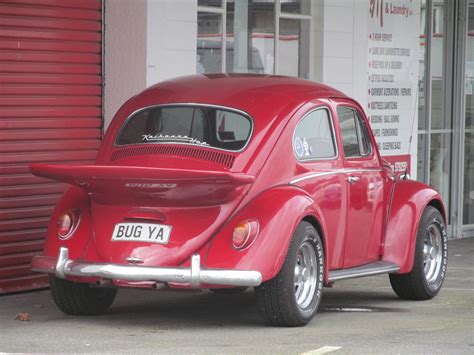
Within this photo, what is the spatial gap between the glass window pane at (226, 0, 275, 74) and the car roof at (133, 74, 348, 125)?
316 cm

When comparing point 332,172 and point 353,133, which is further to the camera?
point 353,133

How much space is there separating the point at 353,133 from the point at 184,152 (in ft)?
6.13

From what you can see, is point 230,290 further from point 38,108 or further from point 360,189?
point 38,108

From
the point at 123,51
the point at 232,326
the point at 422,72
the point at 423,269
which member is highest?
the point at 123,51

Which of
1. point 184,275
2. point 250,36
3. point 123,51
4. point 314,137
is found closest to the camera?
point 184,275

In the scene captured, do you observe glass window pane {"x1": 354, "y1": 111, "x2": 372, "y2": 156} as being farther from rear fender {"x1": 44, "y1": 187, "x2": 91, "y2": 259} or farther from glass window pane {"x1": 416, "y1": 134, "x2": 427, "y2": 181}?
glass window pane {"x1": 416, "y1": 134, "x2": 427, "y2": 181}

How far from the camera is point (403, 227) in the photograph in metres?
10.8

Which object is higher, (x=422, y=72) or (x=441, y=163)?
(x=422, y=72)

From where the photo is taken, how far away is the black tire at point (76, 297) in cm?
938

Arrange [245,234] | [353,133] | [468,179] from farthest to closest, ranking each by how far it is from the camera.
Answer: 1. [468,179]
2. [353,133]
3. [245,234]

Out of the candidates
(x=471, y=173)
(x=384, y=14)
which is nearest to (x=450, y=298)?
(x=384, y=14)

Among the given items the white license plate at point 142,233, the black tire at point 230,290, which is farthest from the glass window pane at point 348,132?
the white license plate at point 142,233

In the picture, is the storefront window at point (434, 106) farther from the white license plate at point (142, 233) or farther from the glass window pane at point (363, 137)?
the white license plate at point (142, 233)

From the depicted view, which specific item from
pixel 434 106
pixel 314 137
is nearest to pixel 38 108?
pixel 314 137
